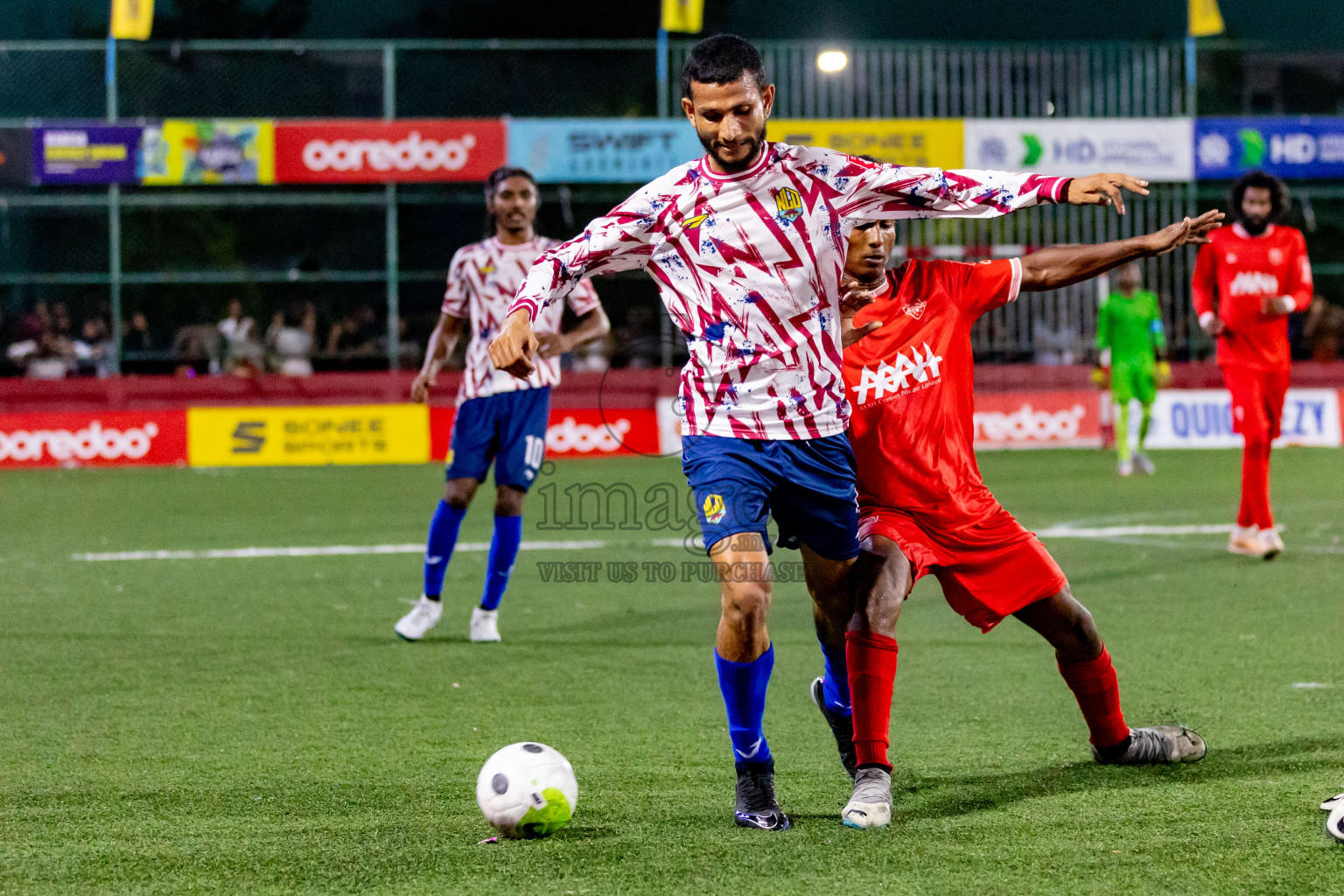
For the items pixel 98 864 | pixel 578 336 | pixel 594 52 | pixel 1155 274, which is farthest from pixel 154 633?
pixel 1155 274

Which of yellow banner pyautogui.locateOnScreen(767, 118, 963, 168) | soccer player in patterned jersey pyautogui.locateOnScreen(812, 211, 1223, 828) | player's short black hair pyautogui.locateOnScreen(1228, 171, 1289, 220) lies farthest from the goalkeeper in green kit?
soccer player in patterned jersey pyautogui.locateOnScreen(812, 211, 1223, 828)

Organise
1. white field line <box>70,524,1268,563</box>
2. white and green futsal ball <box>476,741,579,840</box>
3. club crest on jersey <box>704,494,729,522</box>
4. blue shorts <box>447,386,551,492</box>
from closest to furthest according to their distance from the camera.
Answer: white and green futsal ball <box>476,741,579,840</box>, club crest on jersey <box>704,494,729,522</box>, blue shorts <box>447,386,551,492</box>, white field line <box>70,524,1268,563</box>

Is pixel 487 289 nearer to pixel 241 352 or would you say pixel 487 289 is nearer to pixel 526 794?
pixel 526 794

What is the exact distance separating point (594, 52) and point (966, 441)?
17648 mm

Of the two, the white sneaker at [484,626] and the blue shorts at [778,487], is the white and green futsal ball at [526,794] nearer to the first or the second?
the blue shorts at [778,487]

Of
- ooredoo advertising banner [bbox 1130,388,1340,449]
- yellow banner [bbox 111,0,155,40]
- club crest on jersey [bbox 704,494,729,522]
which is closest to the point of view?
club crest on jersey [bbox 704,494,729,522]

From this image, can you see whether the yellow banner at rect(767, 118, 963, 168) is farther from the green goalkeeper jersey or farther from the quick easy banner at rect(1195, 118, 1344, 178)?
the green goalkeeper jersey

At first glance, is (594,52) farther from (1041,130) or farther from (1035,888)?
(1035,888)

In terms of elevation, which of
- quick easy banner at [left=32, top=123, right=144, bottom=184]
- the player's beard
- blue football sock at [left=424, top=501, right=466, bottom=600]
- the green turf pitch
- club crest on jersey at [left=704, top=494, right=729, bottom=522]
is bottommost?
the green turf pitch

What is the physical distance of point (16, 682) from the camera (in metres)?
6.21

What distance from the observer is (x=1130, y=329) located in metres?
15.9

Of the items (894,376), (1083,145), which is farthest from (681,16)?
(894,376)

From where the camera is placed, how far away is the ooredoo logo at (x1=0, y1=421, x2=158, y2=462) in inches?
721

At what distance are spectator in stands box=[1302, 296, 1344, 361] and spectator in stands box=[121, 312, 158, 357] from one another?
16.0 m
